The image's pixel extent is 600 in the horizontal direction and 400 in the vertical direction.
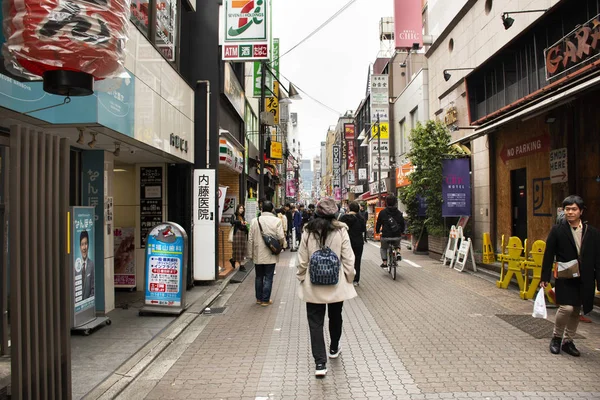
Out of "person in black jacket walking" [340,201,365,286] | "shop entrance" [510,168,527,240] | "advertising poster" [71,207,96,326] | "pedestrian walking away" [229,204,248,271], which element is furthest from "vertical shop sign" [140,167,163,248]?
"shop entrance" [510,168,527,240]

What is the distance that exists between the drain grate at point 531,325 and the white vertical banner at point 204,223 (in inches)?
234

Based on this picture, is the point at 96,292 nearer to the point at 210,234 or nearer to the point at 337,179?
the point at 210,234

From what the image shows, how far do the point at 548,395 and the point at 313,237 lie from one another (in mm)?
2577

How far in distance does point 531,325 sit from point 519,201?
645cm

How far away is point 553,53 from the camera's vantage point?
8.90 metres

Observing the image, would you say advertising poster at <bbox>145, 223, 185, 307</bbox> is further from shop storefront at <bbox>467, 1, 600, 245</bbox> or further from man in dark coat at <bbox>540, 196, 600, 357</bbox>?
shop storefront at <bbox>467, 1, 600, 245</bbox>

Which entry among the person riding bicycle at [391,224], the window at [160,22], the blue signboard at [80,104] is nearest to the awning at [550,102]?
the person riding bicycle at [391,224]

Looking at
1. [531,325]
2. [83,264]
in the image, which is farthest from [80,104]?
[531,325]

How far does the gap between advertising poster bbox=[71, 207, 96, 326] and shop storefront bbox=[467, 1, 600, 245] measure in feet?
23.2

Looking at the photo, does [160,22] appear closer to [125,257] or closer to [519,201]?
[125,257]

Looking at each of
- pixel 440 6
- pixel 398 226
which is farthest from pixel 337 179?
pixel 398 226

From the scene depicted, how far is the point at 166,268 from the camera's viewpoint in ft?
24.6

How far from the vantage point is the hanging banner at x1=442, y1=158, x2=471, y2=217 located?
13938 mm

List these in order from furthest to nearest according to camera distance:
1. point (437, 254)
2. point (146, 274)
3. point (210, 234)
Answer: point (437, 254) < point (210, 234) < point (146, 274)
